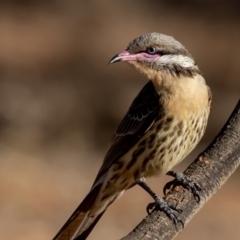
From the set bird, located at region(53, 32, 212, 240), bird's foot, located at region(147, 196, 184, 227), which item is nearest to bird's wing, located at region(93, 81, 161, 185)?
bird, located at region(53, 32, 212, 240)

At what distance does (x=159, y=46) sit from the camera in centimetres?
A: 502

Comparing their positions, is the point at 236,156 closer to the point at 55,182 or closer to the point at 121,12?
the point at 55,182

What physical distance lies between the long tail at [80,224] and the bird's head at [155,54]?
3.23ft

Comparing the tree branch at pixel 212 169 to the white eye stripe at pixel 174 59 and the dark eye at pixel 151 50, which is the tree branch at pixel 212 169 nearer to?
the white eye stripe at pixel 174 59

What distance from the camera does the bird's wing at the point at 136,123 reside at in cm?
527

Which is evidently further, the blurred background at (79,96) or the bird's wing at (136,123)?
the blurred background at (79,96)

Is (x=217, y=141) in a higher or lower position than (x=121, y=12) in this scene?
lower

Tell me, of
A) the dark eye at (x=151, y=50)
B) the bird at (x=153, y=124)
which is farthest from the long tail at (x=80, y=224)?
the dark eye at (x=151, y=50)

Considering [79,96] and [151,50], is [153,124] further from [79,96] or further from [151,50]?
[79,96]

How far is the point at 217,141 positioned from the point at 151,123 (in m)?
0.52

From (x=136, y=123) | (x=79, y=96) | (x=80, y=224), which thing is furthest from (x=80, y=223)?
(x=79, y=96)

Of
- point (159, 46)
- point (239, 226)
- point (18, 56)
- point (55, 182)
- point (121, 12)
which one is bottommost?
point (159, 46)

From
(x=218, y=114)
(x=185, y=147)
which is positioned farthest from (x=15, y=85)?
(x=185, y=147)

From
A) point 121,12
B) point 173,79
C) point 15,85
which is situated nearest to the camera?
point 173,79
